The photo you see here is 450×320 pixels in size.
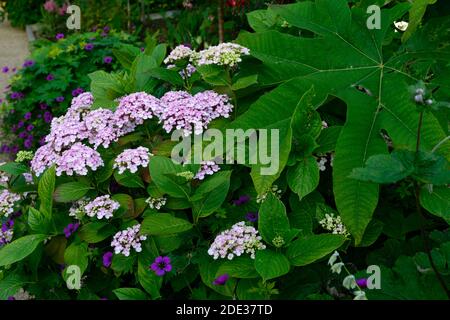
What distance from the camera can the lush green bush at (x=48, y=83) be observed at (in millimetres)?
4090

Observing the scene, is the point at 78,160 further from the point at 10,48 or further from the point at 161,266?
the point at 10,48

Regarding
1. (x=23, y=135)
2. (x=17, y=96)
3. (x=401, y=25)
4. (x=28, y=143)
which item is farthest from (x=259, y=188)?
(x=17, y=96)

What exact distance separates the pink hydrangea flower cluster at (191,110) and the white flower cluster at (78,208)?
14.2 inches

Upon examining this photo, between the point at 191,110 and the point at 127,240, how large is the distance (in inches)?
18.2

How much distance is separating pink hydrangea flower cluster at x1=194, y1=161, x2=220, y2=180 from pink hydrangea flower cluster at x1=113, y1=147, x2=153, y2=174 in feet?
0.55

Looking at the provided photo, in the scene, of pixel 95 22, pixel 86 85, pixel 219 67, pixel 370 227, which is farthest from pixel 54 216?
pixel 95 22

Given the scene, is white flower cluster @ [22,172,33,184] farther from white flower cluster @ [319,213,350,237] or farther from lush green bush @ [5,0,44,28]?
lush green bush @ [5,0,44,28]

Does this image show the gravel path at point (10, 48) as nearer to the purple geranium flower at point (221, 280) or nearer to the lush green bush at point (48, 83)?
the lush green bush at point (48, 83)

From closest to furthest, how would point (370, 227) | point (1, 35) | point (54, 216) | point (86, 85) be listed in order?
point (370, 227) → point (54, 216) → point (86, 85) → point (1, 35)

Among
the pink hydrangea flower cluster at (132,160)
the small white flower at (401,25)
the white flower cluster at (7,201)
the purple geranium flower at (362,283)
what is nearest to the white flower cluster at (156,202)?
the pink hydrangea flower cluster at (132,160)

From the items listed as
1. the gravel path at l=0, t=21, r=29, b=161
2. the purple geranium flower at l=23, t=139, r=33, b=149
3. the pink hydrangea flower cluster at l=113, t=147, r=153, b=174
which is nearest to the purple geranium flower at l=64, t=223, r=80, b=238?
the pink hydrangea flower cluster at l=113, t=147, r=153, b=174

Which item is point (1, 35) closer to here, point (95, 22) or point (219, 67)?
point (95, 22)

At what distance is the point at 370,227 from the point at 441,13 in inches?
38.9

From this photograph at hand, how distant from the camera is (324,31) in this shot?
2.13m
